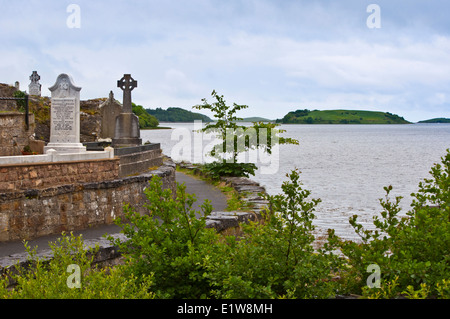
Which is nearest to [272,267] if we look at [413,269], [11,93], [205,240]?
[205,240]

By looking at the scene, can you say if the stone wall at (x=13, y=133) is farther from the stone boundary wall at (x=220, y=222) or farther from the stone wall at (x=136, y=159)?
the stone boundary wall at (x=220, y=222)

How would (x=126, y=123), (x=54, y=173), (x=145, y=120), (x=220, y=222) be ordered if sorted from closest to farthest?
(x=220, y=222), (x=54, y=173), (x=126, y=123), (x=145, y=120)

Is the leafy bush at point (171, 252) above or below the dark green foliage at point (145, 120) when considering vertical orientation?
below

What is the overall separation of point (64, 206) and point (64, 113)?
3134 mm

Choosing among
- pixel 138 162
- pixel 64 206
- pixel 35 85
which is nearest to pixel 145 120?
pixel 35 85

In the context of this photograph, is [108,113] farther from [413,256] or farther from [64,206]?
[413,256]

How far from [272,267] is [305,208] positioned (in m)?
0.68

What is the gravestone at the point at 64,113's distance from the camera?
12914 mm

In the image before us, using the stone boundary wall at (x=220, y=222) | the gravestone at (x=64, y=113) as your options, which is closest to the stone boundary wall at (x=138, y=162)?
the gravestone at (x=64, y=113)

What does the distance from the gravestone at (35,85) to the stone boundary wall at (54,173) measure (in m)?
16.1

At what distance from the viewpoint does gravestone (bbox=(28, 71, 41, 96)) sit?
26.7m

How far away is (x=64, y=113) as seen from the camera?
13016mm

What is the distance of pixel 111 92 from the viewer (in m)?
22.0

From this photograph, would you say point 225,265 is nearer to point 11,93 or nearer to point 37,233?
point 37,233
